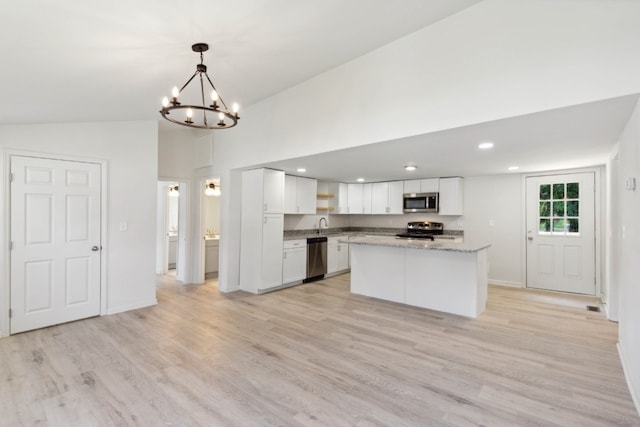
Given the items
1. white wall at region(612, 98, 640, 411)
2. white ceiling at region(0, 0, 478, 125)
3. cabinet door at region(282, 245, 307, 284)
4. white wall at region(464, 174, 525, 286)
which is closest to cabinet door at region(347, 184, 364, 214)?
cabinet door at region(282, 245, 307, 284)

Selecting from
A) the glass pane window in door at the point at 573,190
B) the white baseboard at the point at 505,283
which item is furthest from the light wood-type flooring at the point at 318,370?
A: the glass pane window in door at the point at 573,190

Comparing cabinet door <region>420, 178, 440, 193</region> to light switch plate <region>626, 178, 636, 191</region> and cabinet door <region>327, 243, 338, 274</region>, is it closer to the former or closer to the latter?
cabinet door <region>327, 243, 338, 274</region>

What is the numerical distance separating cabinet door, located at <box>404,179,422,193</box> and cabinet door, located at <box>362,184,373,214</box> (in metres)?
0.87

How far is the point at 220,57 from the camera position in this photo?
3012 millimetres

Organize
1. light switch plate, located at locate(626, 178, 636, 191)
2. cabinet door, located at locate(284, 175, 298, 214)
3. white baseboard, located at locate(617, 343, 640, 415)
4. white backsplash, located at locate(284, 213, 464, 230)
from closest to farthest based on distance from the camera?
white baseboard, located at locate(617, 343, 640, 415), light switch plate, located at locate(626, 178, 636, 191), cabinet door, located at locate(284, 175, 298, 214), white backsplash, located at locate(284, 213, 464, 230)

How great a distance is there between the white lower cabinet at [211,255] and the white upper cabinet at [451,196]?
484cm

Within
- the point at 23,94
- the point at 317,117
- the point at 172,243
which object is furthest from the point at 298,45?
the point at 172,243

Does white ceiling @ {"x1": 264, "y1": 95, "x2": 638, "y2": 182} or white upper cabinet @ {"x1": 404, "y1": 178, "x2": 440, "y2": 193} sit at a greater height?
white ceiling @ {"x1": 264, "y1": 95, "x2": 638, "y2": 182}

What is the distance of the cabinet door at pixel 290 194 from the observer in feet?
19.5

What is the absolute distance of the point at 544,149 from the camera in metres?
3.77

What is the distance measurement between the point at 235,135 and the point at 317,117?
79.5 inches

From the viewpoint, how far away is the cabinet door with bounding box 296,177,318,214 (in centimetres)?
625

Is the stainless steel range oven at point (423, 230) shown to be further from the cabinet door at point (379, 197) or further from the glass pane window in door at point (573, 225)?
the glass pane window in door at point (573, 225)

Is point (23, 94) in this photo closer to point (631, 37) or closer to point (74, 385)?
point (74, 385)
